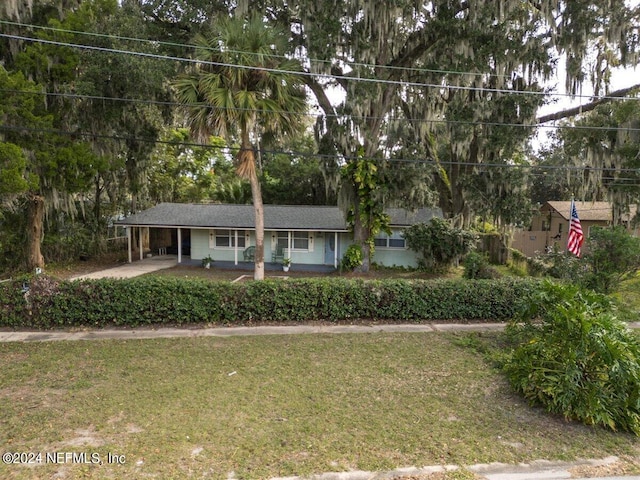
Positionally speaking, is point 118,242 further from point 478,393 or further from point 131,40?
point 478,393

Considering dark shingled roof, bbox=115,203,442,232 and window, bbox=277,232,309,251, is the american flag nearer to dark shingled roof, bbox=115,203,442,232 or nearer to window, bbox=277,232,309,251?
dark shingled roof, bbox=115,203,442,232

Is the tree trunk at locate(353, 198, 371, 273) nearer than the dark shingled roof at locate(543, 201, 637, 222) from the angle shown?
Yes

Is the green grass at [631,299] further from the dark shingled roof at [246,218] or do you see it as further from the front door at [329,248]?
the front door at [329,248]

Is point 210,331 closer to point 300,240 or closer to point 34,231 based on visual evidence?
point 300,240

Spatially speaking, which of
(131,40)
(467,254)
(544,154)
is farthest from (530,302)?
(544,154)

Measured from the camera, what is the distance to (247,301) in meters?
8.30

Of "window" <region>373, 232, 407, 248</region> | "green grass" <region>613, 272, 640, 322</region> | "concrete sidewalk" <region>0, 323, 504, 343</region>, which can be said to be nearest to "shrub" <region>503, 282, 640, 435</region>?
"concrete sidewalk" <region>0, 323, 504, 343</region>

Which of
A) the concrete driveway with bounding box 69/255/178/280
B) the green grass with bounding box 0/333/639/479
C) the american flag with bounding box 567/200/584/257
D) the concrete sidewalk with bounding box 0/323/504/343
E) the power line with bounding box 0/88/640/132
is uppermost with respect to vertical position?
the power line with bounding box 0/88/640/132

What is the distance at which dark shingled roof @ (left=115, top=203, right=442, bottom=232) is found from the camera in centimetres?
1686

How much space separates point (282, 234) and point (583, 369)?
1404cm

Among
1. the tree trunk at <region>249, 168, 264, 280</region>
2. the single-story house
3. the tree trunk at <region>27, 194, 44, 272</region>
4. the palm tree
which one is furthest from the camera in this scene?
the single-story house

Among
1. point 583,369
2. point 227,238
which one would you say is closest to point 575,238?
point 583,369

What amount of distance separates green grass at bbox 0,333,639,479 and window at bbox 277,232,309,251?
35.7 ft

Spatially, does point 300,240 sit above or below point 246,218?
below
